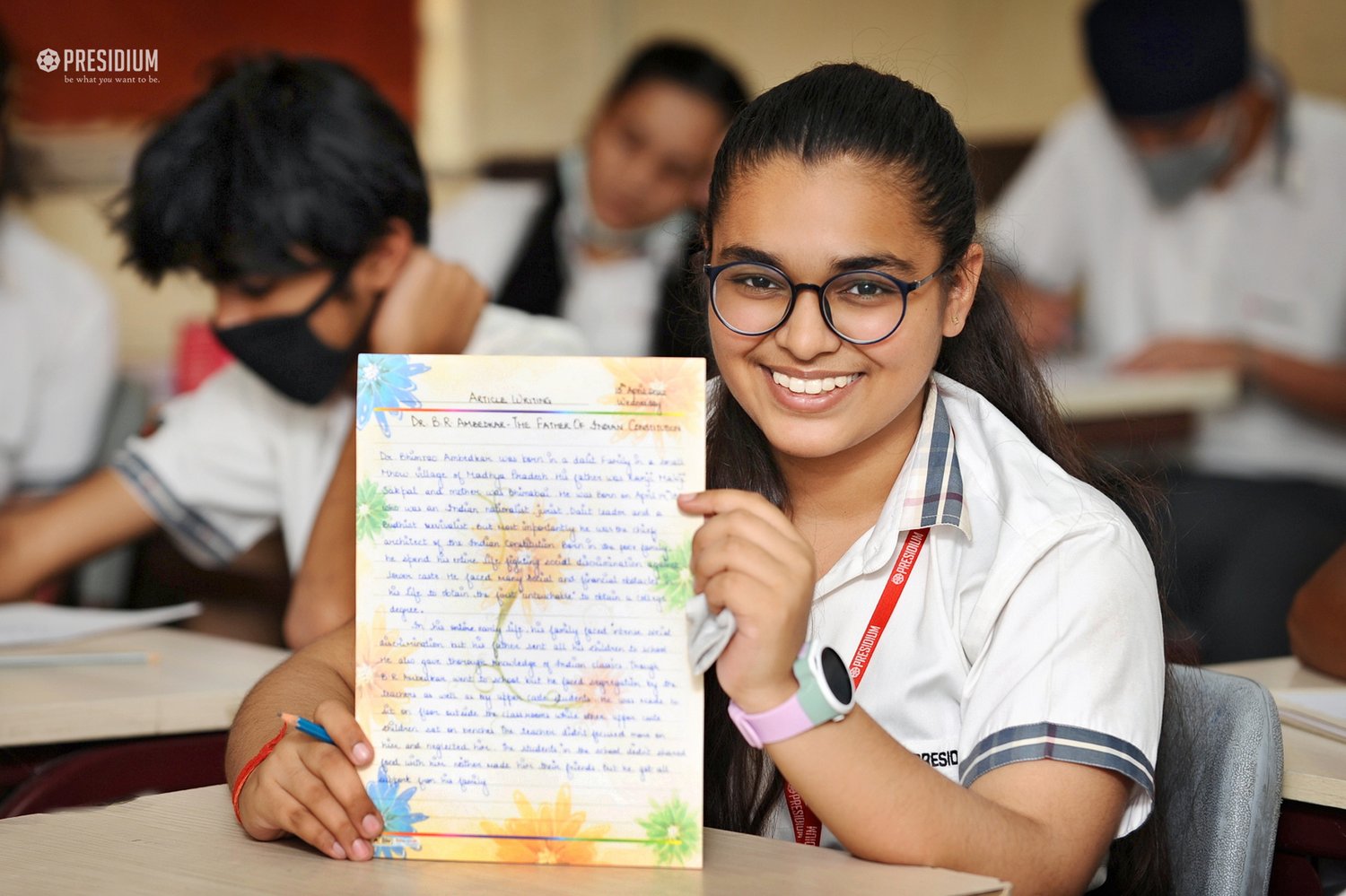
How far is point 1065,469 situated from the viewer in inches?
52.0


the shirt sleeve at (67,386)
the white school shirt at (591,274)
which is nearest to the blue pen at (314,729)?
the shirt sleeve at (67,386)

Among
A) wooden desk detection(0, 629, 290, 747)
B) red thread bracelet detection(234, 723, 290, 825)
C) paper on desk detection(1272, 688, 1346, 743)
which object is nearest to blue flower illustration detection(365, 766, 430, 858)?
red thread bracelet detection(234, 723, 290, 825)

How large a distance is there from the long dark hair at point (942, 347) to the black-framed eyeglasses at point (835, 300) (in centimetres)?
9

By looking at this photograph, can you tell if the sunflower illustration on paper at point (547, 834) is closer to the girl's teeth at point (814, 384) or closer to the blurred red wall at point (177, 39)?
the girl's teeth at point (814, 384)

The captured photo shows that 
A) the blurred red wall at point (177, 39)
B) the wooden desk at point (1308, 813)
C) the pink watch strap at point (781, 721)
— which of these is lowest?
the wooden desk at point (1308, 813)

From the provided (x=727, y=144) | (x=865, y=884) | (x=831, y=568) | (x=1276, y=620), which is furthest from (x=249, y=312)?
(x=1276, y=620)

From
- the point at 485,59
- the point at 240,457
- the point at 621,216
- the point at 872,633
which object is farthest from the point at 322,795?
the point at 485,59

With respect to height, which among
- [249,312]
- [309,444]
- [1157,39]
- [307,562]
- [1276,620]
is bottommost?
[1276,620]

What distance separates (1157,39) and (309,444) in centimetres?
243

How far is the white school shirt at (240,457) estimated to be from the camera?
223 cm

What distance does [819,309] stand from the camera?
3.78ft

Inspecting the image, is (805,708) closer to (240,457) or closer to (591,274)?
(240,457)

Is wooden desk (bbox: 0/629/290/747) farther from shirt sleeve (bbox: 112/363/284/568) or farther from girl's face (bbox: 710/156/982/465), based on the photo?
girl's face (bbox: 710/156/982/465)

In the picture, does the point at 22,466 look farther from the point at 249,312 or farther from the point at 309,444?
the point at 249,312
